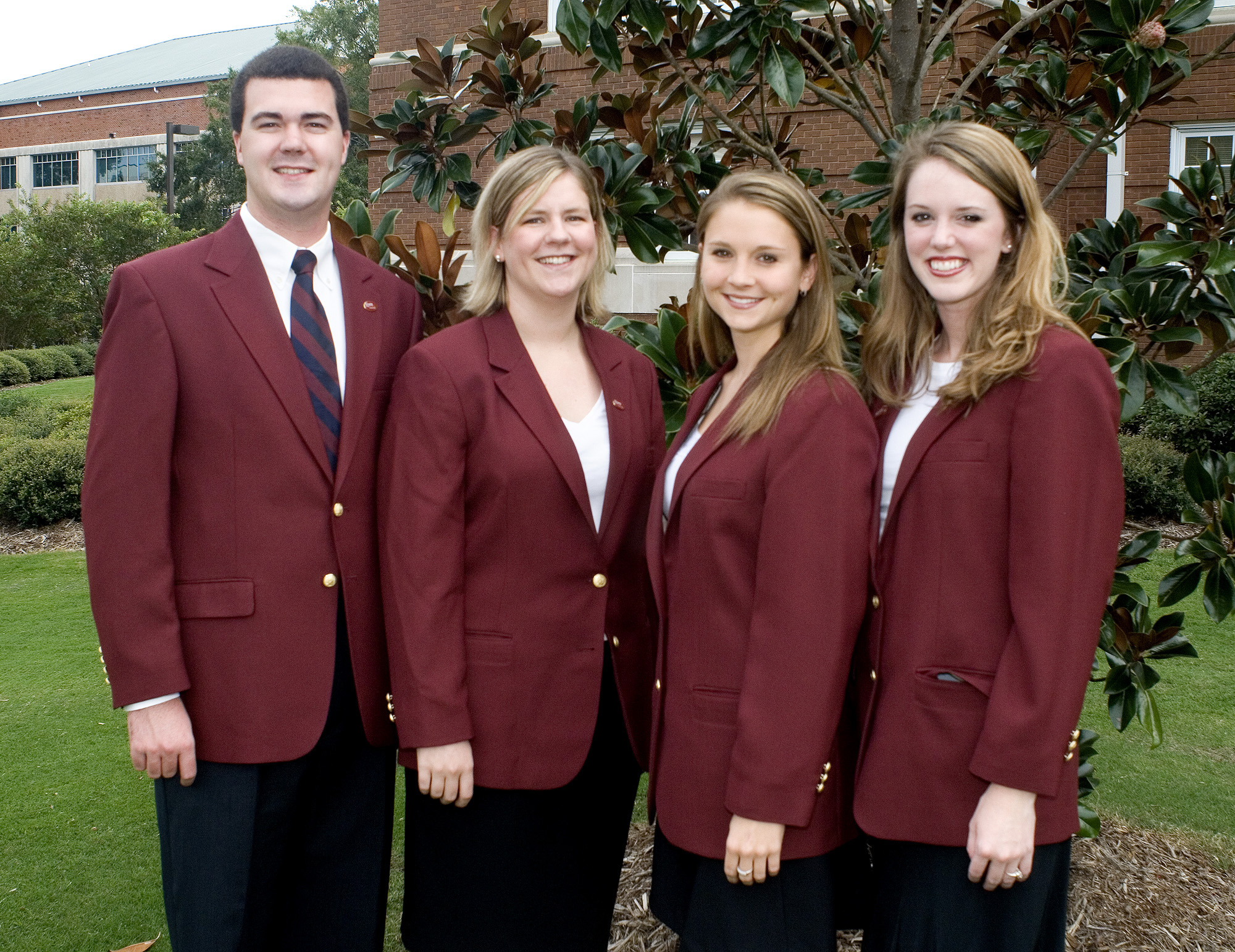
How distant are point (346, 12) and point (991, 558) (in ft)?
152

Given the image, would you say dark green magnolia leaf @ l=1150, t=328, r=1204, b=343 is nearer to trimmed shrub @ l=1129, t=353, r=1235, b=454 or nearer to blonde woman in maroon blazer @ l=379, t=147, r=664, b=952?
blonde woman in maroon blazer @ l=379, t=147, r=664, b=952

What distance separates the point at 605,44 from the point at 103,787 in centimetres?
398

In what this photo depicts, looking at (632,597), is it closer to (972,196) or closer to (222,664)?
(222,664)

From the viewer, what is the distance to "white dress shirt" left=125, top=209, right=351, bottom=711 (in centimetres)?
267

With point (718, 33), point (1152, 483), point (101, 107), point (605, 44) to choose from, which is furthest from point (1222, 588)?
point (101, 107)

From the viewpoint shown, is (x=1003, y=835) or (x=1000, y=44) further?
(x=1000, y=44)

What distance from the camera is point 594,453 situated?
2689mm

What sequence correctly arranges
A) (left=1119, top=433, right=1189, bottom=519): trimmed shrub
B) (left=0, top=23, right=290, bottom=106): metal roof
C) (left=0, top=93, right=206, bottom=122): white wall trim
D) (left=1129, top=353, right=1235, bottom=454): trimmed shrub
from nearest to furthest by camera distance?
(left=1119, top=433, right=1189, bottom=519): trimmed shrub, (left=1129, top=353, right=1235, bottom=454): trimmed shrub, (left=0, top=93, right=206, bottom=122): white wall trim, (left=0, top=23, right=290, bottom=106): metal roof

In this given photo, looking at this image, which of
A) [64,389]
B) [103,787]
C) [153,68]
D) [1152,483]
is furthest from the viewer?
[153,68]

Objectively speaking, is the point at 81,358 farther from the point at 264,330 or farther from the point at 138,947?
the point at 264,330

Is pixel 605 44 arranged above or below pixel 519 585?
above

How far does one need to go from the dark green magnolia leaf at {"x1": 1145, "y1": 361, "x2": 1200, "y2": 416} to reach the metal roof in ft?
175

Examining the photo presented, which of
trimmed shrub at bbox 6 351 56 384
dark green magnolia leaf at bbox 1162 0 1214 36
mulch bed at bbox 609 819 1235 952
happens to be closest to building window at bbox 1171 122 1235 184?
mulch bed at bbox 609 819 1235 952

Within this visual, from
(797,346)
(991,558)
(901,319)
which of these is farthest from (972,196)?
(991,558)
